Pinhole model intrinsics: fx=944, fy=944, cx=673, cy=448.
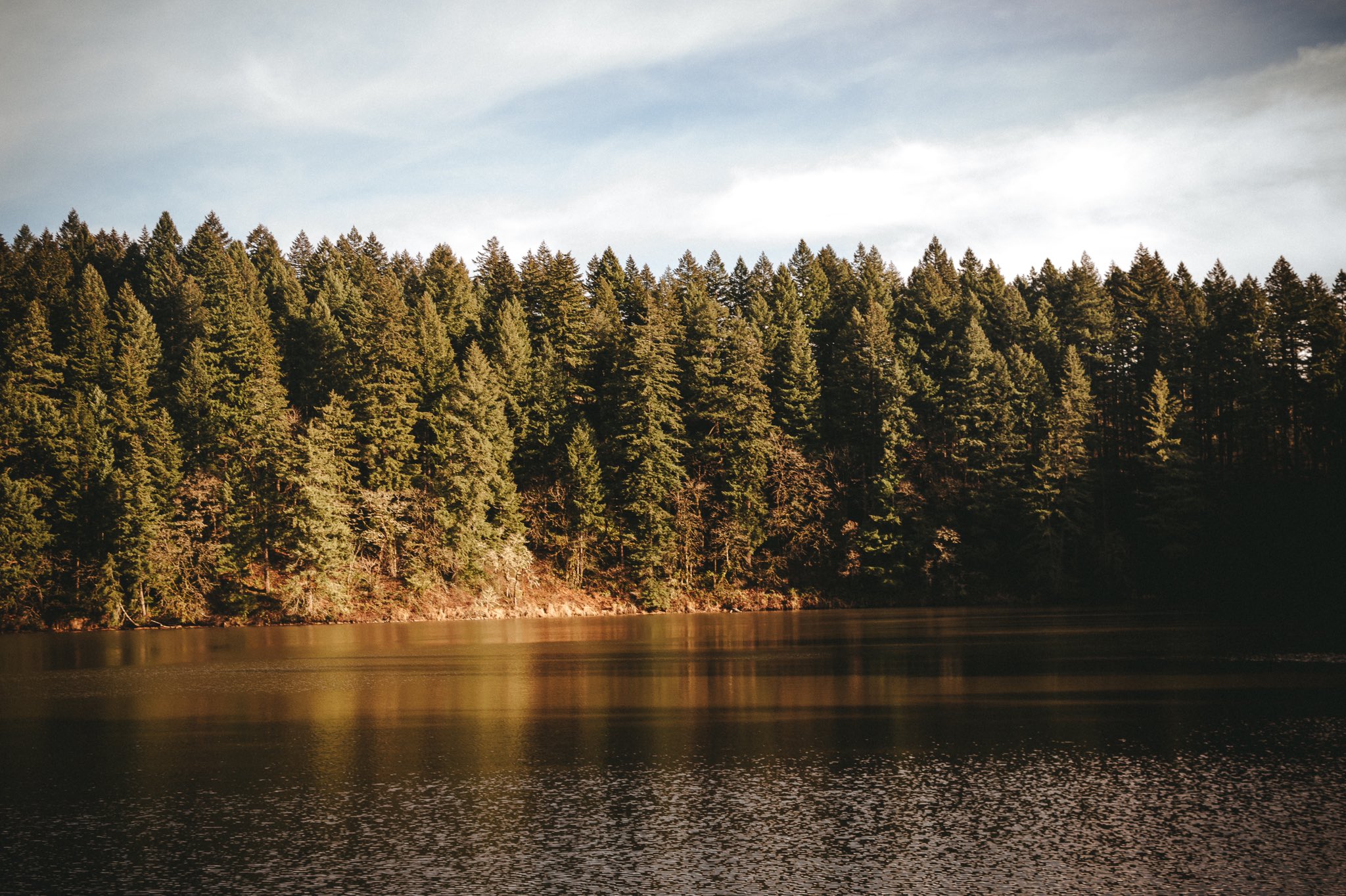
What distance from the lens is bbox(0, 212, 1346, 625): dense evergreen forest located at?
64188 mm

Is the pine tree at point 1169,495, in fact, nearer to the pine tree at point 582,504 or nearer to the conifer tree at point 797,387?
the conifer tree at point 797,387

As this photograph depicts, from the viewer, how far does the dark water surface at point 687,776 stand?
12.9 m

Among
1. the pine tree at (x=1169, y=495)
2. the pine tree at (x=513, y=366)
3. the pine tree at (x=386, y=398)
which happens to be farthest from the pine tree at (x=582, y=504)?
the pine tree at (x=1169, y=495)

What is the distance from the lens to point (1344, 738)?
67.8ft

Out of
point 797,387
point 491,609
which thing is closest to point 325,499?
point 491,609

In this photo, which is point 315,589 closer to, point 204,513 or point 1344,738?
point 204,513

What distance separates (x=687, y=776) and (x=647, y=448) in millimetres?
57197

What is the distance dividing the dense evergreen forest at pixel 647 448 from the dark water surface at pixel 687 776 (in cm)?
3083

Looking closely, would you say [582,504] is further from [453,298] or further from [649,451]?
[453,298]

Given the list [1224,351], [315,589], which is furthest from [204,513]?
[1224,351]

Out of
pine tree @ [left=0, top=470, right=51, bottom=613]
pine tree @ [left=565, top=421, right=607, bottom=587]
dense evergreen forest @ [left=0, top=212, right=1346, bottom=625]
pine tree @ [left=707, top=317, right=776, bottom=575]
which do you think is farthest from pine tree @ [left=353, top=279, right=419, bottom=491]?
pine tree @ [left=707, top=317, right=776, bottom=575]

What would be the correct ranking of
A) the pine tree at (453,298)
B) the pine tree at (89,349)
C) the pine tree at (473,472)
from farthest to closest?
1. the pine tree at (453,298)
2. the pine tree at (89,349)
3. the pine tree at (473,472)

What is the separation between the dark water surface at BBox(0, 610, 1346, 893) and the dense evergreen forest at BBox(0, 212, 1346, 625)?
101 ft

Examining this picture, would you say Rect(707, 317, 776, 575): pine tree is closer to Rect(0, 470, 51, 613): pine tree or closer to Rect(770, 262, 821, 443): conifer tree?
Rect(770, 262, 821, 443): conifer tree
